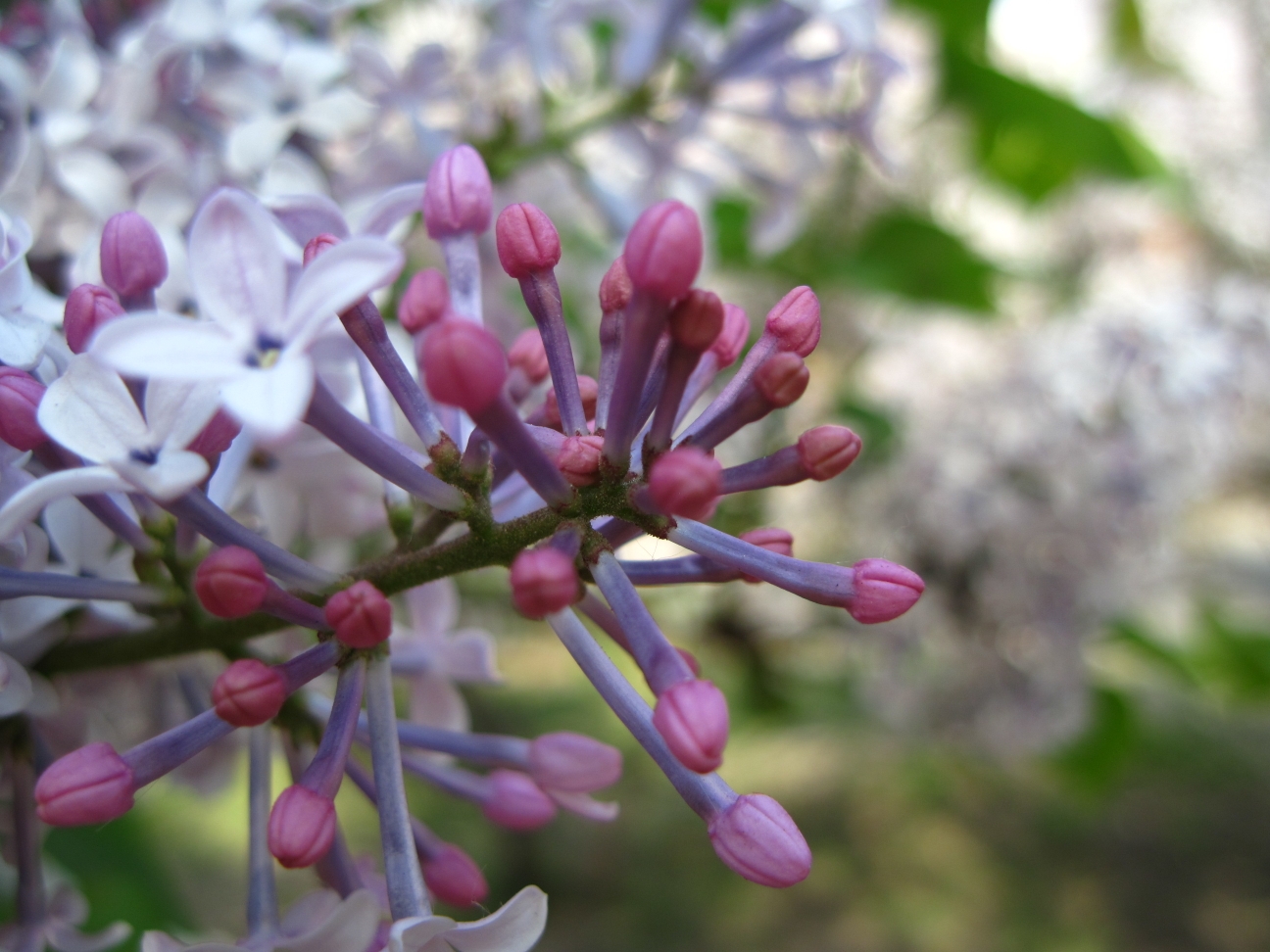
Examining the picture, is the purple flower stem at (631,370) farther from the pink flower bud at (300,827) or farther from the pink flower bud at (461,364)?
the pink flower bud at (300,827)

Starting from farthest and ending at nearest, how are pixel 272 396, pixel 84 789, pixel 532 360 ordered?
pixel 532 360
pixel 84 789
pixel 272 396

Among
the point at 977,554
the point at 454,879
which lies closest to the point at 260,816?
the point at 454,879

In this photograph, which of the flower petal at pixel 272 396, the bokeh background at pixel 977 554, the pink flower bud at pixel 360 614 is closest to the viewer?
the flower petal at pixel 272 396

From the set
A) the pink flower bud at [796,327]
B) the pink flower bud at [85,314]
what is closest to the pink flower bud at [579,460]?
the pink flower bud at [796,327]

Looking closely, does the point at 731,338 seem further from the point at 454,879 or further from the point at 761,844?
the point at 454,879

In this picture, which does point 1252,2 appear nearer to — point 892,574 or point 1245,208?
point 1245,208

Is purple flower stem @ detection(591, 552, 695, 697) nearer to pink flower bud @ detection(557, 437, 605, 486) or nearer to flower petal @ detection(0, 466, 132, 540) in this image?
pink flower bud @ detection(557, 437, 605, 486)

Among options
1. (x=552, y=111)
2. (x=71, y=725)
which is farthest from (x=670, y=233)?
(x=552, y=111)
